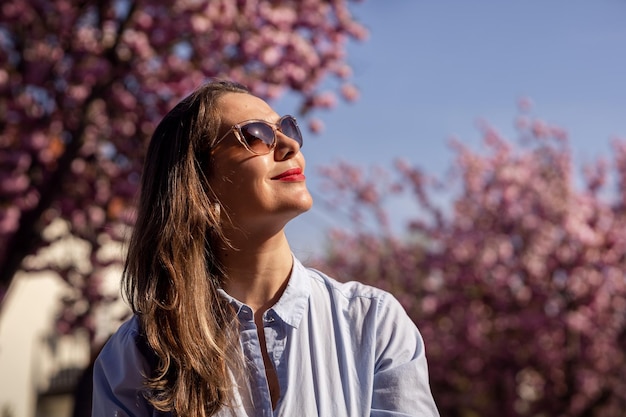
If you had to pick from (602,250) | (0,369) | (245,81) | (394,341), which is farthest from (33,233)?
(0,369)

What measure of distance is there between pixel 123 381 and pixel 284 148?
77cm

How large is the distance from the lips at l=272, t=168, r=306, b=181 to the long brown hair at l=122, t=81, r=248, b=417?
0.72 ft

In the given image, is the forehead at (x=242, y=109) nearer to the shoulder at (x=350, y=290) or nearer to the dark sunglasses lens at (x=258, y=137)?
the dark sunglasses lens at (x=258, y=137)

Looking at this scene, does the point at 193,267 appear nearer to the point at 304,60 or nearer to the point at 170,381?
the point at 170,381

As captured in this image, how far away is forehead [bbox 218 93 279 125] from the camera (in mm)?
2473

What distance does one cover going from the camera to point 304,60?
7.46 metres

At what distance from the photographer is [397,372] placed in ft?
7.23

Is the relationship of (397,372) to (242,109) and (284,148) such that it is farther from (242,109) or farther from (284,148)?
(242,109)

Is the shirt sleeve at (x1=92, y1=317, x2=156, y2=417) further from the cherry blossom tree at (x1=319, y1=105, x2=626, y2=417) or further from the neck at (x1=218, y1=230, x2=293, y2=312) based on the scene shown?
the cherry blossom tree at (x1=319, y1=105, x2=626, y2=417)

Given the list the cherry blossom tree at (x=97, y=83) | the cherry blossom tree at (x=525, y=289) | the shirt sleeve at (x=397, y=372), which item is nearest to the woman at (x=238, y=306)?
the shirt sleeve at (x=397, y=372)

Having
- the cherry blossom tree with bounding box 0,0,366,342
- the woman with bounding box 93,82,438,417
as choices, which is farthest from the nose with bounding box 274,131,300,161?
the cherry blossom tree with bounding box 0,0,366,342

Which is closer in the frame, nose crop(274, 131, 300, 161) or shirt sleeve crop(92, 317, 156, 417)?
shirt sleeve crop(92, 317, 156, 417)

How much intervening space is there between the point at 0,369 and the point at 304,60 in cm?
1151

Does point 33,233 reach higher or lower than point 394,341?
higher
